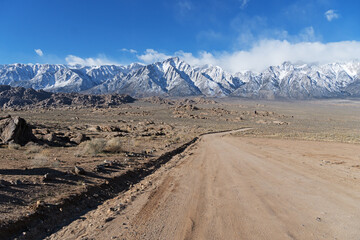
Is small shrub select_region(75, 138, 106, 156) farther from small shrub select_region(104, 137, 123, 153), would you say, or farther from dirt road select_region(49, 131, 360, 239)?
dirt road select_region(49, 131, 360, 239)

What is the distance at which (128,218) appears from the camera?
5484 millimetres

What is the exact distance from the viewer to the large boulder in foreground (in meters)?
16.2

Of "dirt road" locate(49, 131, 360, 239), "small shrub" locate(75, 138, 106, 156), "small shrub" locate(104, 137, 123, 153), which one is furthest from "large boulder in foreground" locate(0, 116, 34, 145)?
"dirt road" locate(49, 131, 360, 239)

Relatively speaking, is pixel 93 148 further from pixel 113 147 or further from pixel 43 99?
pixel 43 99

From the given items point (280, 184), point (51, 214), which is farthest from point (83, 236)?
point (280, 184)

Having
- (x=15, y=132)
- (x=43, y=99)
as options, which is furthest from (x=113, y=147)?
(x=43, y=99)

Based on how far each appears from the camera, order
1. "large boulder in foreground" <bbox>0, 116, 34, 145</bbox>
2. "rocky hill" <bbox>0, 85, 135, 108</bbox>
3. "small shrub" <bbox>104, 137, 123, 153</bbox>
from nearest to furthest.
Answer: "small shrub" <bbox>104, 137, 123, 153</bbox>, "large boulder in foreground" <bbox>0, 116, 34, 145</bbox>, "rocky hill" <bbox>0, 85, 135, 108</bbox>

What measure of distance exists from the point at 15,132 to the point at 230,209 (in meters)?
17.2

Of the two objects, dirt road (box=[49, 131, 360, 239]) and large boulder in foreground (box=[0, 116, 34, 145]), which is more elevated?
large boulder in foreground (box=[0, 116, 34, 145])

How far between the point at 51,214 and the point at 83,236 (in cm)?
148

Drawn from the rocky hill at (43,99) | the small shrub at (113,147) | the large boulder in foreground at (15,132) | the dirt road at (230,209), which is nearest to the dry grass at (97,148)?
the small shrub at (113,147)

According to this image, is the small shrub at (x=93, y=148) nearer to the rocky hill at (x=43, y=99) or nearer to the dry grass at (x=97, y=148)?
the dry grass at (x=97, y=148)

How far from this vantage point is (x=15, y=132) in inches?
646

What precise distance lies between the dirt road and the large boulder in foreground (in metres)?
12.8
